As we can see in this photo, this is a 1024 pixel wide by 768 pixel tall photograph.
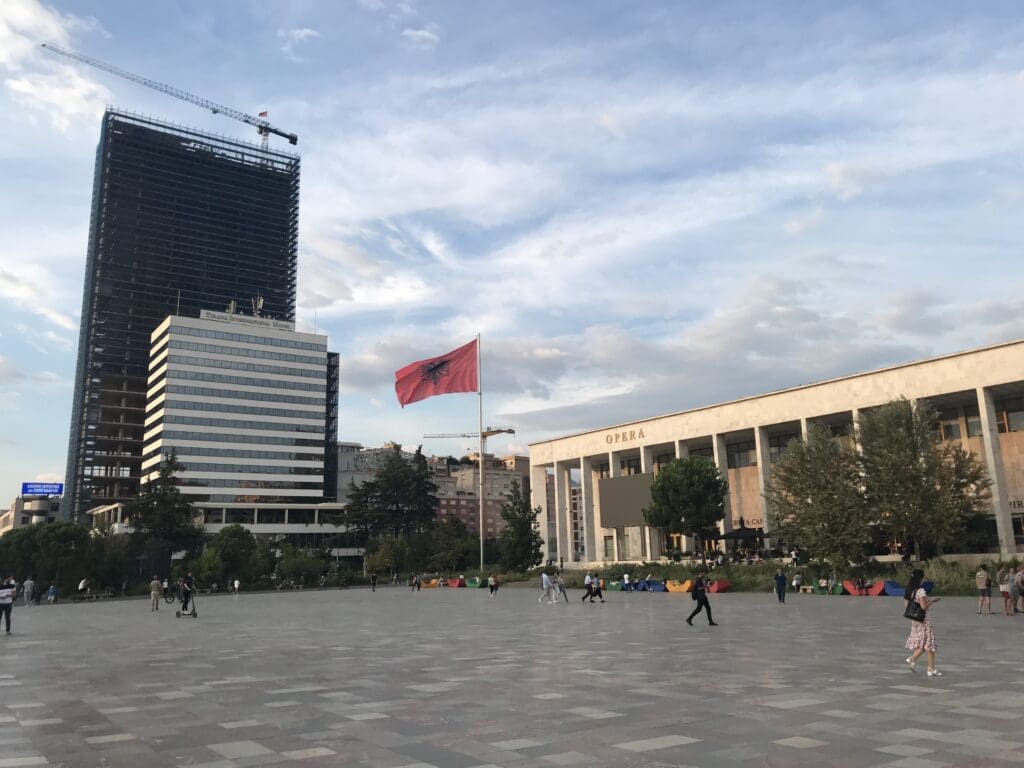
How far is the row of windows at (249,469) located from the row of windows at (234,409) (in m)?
10.2

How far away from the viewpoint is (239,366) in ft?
494

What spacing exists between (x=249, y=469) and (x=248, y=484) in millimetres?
2878

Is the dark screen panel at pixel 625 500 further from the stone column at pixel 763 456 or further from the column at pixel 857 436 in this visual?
the column at pixel 857 436

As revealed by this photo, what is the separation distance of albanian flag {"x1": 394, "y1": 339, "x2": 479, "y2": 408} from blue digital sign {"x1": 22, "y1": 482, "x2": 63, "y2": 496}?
16659 centimetres

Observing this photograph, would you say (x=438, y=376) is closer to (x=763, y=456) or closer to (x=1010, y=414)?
(x=763, y=456)

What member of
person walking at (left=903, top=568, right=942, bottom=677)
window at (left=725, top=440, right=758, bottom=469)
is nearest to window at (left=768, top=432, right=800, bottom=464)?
window at (left=725, top=440, right=758, bottom=469)

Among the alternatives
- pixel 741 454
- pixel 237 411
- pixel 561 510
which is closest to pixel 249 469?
pixel 237 411

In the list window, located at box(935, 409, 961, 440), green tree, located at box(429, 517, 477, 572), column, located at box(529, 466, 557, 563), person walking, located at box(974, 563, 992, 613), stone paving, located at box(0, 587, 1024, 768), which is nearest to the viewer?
stone paving, located at box(0, 587, 1024, 768)

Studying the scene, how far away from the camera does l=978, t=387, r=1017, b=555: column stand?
51.1 meters

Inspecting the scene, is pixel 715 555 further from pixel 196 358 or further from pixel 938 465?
pixel 196 358

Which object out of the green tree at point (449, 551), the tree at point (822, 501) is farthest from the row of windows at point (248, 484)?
the tree at point (822, 501)

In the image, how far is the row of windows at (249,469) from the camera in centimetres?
14425

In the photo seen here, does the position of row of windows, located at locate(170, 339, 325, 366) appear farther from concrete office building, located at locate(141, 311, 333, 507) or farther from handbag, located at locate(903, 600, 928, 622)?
handbag, located at locate(903, 600, 928, 622)

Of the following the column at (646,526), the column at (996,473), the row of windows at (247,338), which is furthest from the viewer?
the row of windows at (247,338)
